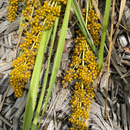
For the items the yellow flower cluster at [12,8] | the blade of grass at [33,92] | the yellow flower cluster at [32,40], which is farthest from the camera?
the yellow flower cluster at [12,8]

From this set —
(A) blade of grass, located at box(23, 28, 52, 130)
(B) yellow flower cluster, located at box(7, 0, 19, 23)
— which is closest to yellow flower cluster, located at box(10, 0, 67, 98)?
(A) blade of grass, located at box(23, 28, 52, 130)

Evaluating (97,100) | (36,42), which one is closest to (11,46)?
(36,42)

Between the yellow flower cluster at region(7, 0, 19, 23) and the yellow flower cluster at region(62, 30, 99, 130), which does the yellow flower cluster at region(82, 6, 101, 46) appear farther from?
the yellow flower cluster at region(7, 0, 19, 23)

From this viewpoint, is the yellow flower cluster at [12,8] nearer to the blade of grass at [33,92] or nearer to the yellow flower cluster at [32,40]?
the yellow flower cluster at [32,40]

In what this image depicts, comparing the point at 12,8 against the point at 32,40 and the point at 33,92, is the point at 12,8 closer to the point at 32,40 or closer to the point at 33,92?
the point at 32,40

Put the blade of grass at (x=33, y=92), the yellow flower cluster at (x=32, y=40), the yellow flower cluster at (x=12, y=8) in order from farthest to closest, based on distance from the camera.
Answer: the yellow flower cluster at (x=12, y=8) < the yellow flower cluster at (x=32, y=40) < the blade of grass at (x=33, y=92)

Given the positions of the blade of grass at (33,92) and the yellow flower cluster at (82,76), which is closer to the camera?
the blade of grass at (33,92)

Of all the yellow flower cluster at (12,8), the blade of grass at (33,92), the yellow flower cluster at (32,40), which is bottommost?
the blade of grass at (33,92)

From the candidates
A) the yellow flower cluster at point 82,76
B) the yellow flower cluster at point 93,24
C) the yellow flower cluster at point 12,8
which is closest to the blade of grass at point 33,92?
the yellow flower cluster at point 82,76

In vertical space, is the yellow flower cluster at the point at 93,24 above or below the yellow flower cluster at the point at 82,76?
above

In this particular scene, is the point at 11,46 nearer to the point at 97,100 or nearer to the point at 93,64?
the point at 93,64

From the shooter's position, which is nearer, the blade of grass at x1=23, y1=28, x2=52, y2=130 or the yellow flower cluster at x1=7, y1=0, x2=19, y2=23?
the blade of grass at x1=23, y1=28, x2=52, y2=130
